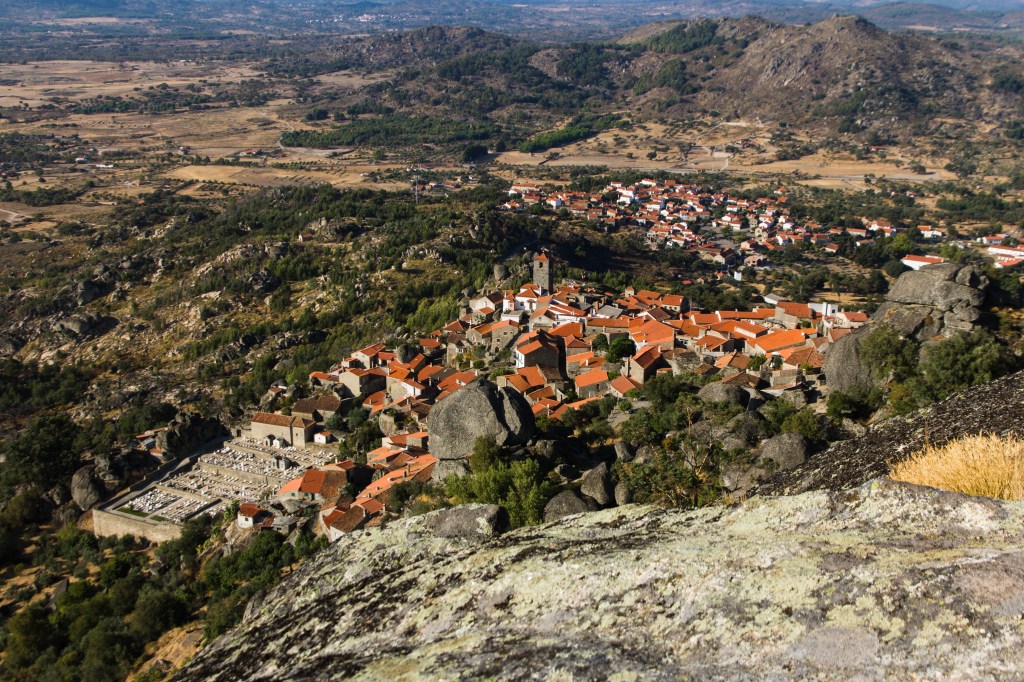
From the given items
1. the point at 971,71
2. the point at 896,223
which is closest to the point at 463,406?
the point at 896,223

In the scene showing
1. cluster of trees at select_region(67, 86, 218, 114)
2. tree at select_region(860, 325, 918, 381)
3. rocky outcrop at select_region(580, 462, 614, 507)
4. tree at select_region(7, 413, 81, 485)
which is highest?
cluster of trees at select_region(67, 86, 218, 114)

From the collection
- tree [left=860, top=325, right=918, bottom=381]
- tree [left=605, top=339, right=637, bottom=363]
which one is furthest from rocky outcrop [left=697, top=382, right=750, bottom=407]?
tree [left=605, top=339, right=637, bottom=363]

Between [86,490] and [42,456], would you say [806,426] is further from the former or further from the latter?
[42,456]

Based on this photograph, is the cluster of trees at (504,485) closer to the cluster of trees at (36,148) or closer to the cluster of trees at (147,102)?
the cluster of trees at (36,148)

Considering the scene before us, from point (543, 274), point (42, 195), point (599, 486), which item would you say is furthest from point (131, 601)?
point (42, 195)

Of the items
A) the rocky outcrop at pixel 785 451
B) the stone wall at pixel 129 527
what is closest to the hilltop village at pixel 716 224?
the rocky outcrop at pixel 785 451

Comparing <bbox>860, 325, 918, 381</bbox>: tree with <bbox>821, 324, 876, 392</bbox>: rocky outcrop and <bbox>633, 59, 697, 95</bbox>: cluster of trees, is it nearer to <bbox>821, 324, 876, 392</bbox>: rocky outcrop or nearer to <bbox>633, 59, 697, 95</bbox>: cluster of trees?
<bbox>821, 324, 876, 392</bbox>: rocky outcrop
